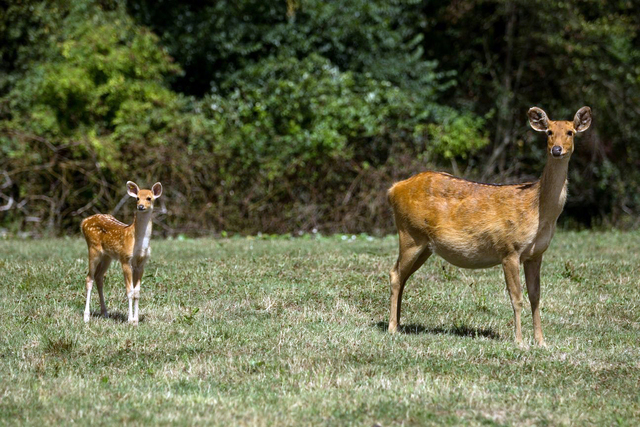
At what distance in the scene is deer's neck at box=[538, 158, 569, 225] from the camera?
27.0 feet

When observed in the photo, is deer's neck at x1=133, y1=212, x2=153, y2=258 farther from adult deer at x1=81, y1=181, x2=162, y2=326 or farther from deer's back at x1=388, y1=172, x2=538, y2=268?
deer's back at x1=388, y1=172, x2=538, y2=268

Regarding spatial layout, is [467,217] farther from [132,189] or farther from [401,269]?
[132,189]

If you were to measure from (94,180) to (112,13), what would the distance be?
17.5ft

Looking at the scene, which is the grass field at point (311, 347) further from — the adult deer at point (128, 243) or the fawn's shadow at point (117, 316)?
the adult deer at point (128, 243)

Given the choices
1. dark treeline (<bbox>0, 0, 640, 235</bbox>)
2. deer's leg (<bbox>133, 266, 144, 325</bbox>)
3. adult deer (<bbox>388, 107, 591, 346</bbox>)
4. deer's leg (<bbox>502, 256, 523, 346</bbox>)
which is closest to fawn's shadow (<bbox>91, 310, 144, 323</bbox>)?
deer's leg (<bbox>133, 266, 144, 325</bbox>)

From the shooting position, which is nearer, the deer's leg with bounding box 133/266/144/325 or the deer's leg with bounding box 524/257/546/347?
the deer's leg with bounding box 524/257/546/347

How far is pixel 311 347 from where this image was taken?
8062 millimetres

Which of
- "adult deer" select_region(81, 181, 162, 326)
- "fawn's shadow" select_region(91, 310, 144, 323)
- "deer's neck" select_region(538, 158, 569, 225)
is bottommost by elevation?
"fawn's shadow" select_region(91, 310, 144, 323)

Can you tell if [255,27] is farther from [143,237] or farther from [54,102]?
[143,237]

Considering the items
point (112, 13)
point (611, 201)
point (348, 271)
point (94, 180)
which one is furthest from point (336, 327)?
point (611, 201)

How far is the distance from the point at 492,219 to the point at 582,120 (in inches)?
50.9

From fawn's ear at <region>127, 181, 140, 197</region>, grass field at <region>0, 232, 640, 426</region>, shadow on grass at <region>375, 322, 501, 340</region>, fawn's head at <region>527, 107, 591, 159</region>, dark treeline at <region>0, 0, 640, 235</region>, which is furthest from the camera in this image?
dark treeline at <region>0, 0, 640, 235</region>

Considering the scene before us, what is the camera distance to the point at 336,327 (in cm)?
894

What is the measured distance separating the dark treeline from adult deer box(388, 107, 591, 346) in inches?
335
